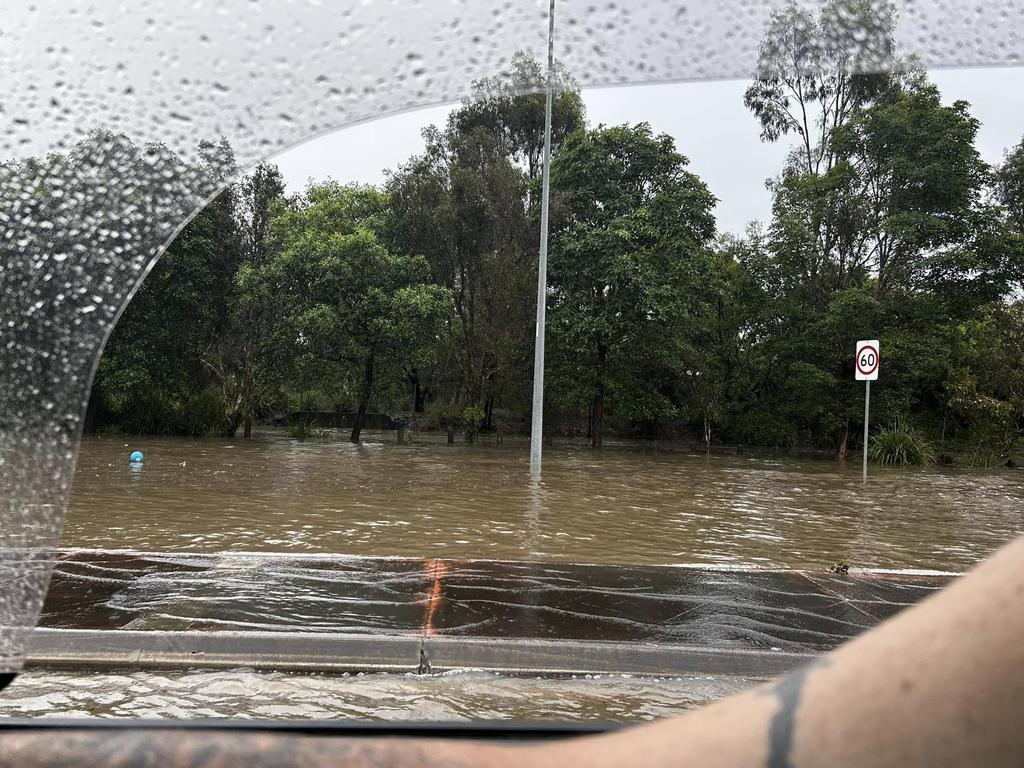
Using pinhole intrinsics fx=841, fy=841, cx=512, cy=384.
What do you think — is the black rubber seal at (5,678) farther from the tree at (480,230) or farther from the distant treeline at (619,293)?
the tree at (480,230)

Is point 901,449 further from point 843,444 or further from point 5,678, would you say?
point 5,678

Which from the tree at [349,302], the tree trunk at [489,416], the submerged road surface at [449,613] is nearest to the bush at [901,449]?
the tree trunk at [489,416]

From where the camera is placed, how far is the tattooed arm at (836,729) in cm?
44

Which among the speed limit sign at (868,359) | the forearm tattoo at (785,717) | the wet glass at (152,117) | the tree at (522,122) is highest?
the tree at (522,122)

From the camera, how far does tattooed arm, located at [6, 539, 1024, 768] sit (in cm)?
44

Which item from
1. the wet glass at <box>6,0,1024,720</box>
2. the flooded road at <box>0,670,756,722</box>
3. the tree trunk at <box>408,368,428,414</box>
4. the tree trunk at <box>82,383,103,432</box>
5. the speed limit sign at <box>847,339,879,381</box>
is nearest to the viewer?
the wet glass at <box>6,0,1024,720</box>

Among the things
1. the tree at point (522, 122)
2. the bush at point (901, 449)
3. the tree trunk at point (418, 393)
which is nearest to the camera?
the bush at point (901, 449)

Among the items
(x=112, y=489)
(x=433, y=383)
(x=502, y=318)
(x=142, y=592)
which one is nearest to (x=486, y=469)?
(x=112, y=489)

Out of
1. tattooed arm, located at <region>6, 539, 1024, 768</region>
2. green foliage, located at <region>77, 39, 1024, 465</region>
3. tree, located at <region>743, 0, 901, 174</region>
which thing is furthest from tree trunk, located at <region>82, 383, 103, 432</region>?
tattooed arm, located at <region>6, 539, 1024, 768</region>

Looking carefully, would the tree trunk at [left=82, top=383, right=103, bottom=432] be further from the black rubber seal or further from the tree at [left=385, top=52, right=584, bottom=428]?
Result: the black rubber seal

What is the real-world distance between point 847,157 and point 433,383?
16.8m

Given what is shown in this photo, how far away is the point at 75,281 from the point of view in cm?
130

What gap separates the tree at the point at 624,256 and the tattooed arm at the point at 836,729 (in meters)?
25.1

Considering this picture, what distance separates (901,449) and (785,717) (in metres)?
26.2
